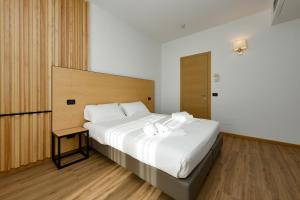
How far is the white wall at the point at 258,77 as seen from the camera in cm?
261

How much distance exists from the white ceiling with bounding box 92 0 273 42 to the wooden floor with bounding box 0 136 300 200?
296 centimetres

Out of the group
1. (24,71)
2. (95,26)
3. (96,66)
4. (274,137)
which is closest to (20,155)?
(24,71)

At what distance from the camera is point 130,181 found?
5.23 ft

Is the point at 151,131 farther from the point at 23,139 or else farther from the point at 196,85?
the point at 196,85

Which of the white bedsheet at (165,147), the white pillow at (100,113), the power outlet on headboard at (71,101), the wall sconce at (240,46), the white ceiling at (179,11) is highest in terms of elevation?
the white ceiling at (179,11)

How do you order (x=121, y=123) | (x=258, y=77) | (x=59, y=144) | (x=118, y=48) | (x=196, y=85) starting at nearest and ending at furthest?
(x=59, y=144) → (x=121, y=123) → (x=258, y=77) → (x=118, y=48) → (x=196, y=85)

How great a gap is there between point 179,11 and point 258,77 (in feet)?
7.65

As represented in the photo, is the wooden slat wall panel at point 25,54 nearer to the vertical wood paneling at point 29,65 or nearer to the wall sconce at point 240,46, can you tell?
the vertical wood paneling at point 29,65

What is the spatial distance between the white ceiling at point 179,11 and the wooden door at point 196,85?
2.91 feet

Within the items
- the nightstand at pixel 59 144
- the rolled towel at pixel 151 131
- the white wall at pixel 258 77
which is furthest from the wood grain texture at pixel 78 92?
the white wall at pixel 258 77

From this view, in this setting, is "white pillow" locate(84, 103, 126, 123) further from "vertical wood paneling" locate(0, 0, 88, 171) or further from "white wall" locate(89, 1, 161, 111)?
"white wall" locate(89, 1, 161, 111)

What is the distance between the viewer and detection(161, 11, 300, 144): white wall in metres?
2.61

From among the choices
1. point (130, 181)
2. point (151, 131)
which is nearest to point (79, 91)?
point (151, 131)

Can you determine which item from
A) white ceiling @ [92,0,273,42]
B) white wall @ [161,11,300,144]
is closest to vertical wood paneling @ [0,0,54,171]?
white ceiling @ [92,0,273,42]
